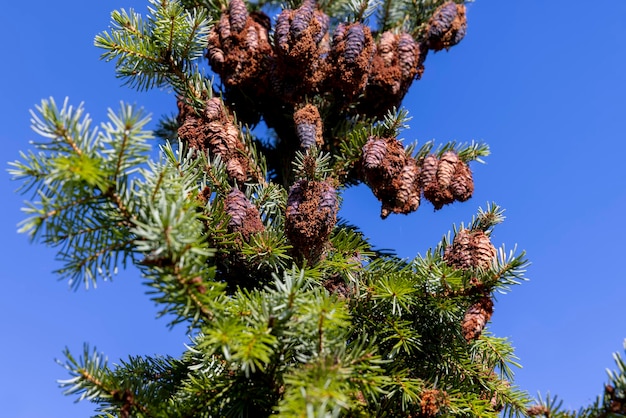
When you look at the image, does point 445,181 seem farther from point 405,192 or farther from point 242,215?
point 242,215

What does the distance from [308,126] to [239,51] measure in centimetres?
34

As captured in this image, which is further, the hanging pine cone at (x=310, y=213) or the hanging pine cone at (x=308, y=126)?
the hanging pine cone at (x=308, y=126)

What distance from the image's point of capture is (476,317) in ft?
4.78

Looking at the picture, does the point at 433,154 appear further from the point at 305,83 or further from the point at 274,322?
the point at 274,322

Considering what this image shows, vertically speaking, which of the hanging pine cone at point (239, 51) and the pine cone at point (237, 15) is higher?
the pine cone at point (237, 15)

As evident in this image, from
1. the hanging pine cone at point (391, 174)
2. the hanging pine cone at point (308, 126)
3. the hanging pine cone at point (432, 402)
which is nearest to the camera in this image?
the hanging pine cone at point (432, 402)

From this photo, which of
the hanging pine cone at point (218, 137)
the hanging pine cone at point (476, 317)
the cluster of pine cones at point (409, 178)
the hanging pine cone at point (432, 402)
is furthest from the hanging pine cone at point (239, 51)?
the hanging pine cone at point (432, 402)

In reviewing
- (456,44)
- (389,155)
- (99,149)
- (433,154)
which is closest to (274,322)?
(99,149)

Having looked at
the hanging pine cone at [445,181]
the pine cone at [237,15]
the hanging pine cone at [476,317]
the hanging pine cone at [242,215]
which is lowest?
the hanging pine cone at [476,317]

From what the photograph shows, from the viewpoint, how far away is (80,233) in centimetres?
112

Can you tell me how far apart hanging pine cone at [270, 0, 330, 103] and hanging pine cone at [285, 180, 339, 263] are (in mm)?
472

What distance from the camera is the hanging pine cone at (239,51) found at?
199 centimetres

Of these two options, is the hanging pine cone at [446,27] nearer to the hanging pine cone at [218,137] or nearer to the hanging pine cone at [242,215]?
the hanging pine cone at [218,137]

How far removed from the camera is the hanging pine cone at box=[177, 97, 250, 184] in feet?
5.90
